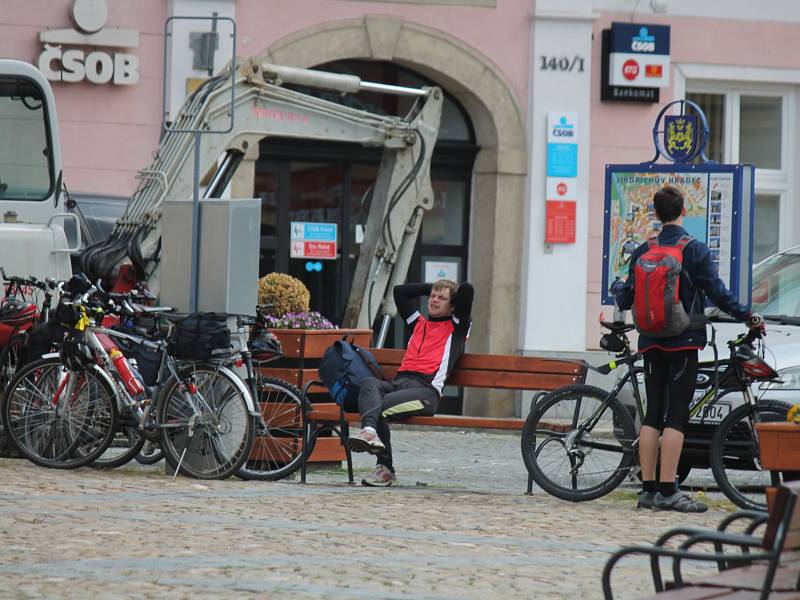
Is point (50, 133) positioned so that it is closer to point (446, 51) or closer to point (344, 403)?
point (344, 403)

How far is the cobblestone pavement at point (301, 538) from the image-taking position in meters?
6.34

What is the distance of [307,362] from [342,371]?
747mm

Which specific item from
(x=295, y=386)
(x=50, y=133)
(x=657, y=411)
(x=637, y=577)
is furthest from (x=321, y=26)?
(x=637, y=577)

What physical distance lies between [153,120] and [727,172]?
679 centimetres

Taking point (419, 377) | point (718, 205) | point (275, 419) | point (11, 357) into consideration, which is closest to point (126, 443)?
point (275, 419)

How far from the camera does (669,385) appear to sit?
9.27 metres

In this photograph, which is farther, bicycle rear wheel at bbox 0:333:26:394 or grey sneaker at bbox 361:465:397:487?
bicycle rear wheel at bbox 0:333:26:394

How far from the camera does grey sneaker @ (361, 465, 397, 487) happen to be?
33.4ft

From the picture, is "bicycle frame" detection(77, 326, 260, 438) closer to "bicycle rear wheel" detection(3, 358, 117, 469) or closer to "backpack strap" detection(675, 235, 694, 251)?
"bicycle rear wheel" detection(3, 358, 117, 469)

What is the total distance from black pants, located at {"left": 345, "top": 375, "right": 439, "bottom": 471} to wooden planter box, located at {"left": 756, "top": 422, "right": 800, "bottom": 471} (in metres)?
4.43

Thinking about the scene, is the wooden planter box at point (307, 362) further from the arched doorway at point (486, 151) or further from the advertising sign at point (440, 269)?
the advertising sign at point (440, 269)

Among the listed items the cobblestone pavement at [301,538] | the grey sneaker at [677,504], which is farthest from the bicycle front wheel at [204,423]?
the grey sneaker at [677,504]

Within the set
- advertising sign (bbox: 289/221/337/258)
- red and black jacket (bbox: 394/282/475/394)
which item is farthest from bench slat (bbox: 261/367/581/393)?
advertising sign (bbox: 289/221/337/258)

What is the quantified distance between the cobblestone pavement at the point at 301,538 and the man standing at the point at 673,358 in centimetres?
20
